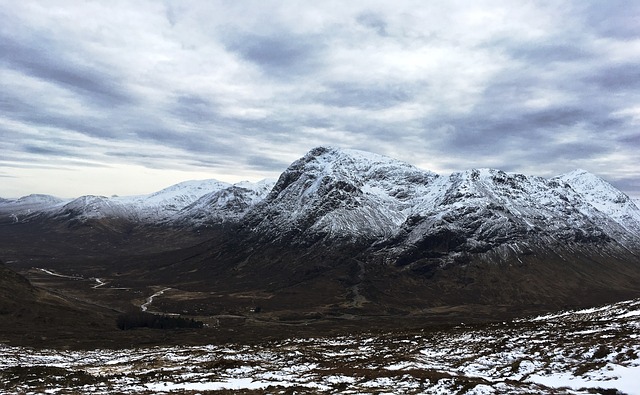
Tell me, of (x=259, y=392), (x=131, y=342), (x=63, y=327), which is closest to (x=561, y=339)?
(x=259, y=392)

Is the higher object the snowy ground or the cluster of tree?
the snowy ground

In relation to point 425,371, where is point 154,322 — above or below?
below

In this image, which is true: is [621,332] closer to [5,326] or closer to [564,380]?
[564,380]

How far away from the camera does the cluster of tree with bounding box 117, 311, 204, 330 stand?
16138cm

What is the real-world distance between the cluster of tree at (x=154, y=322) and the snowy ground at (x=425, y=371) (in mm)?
92249

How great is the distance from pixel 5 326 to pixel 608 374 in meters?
156

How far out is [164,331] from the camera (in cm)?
15412

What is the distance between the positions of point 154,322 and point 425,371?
143 metres

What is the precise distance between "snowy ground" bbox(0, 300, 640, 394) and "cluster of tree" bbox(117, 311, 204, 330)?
92.2 m

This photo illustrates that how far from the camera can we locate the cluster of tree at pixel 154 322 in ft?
529

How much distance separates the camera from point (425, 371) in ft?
156

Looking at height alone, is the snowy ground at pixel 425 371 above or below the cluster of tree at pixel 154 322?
above

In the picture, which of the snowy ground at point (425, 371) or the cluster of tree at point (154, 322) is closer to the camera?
the snowy ground at point (425, 371)

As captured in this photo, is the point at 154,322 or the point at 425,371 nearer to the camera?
the point at 425,371
